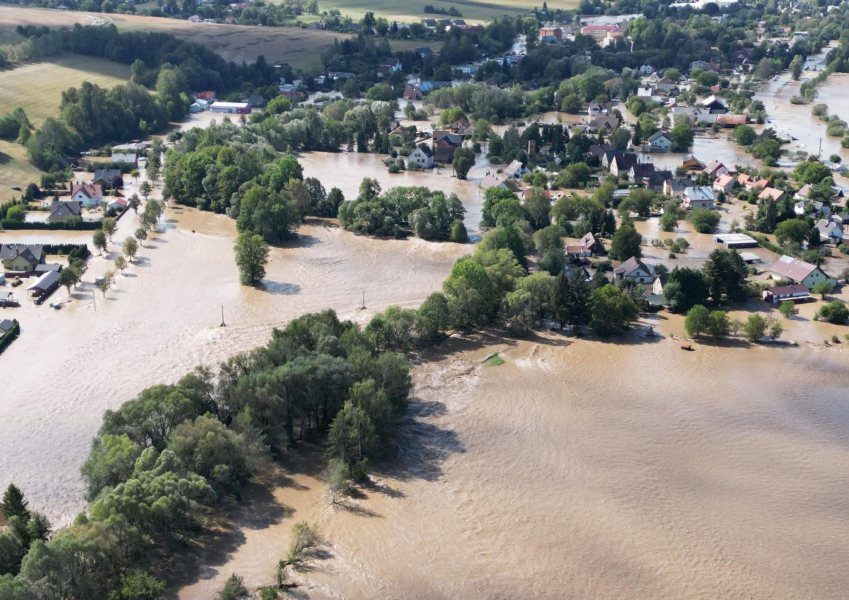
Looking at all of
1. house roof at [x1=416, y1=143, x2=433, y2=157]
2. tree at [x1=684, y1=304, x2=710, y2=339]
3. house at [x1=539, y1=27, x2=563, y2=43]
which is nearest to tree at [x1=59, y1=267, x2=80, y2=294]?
tree at [x1=684, y1=304, x2=710, y2=339]

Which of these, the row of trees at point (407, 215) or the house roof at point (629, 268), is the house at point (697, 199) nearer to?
the house roof at point (629, 268)

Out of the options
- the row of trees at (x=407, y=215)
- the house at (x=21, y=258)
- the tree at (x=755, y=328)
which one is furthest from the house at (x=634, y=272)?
the house at (x=21, y=258)

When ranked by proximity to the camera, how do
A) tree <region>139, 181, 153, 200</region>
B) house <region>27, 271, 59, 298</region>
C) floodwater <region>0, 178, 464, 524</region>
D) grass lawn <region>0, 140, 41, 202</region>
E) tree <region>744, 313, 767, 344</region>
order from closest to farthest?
floodwater <region>0, 178, 464, 524</region> < tree <region>744, 313, 767, 344</region> < house <region>27, 271, 59, 298</region> < tree <region>139, 181, 153, 200</region> < grass lawn <region>0, 140, 41, 202</region>

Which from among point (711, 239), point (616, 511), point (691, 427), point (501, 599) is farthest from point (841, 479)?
point (711, 239)

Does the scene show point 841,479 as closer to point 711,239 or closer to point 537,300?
point 537,300

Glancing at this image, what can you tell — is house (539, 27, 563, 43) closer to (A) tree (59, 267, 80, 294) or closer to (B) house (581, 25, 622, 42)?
(B) house (581, 25, 622, 42)
